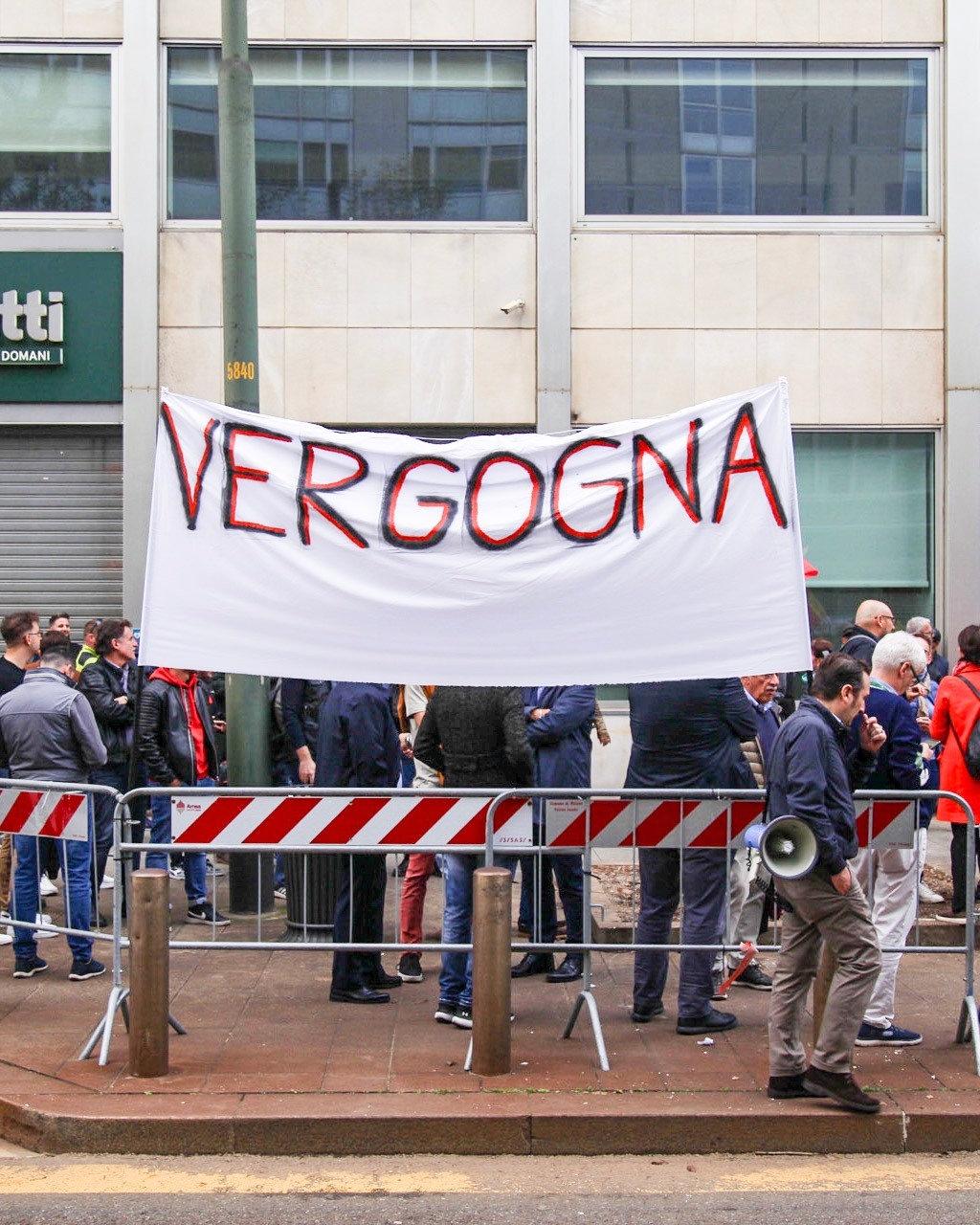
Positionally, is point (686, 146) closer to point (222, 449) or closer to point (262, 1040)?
point (222, 449)

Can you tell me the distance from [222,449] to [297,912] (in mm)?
3280

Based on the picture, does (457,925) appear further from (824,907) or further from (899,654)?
(899,654)

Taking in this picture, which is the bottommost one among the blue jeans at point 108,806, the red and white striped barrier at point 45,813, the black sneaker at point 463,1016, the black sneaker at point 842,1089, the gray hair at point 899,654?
the black sneaker at point 463,1016

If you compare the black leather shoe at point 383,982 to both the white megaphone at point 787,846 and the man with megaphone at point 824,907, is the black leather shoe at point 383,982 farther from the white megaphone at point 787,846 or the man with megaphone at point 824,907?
the white megaphone at point 787,846

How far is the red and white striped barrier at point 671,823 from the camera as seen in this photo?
6.69 m

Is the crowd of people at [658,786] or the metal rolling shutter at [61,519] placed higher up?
the metal rolling shutter at [61,519]

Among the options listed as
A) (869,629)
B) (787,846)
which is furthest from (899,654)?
(869,629)

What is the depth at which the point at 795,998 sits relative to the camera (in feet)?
19.8

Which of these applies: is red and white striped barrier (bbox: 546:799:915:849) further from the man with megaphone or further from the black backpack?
the black backpack

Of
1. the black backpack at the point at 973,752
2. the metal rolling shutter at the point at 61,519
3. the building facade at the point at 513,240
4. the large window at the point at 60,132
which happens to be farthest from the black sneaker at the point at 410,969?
the large window at the point at 60,132

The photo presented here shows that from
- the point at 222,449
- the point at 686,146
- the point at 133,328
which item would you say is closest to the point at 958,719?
the point at 222,449

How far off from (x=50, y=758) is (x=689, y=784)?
145 inches

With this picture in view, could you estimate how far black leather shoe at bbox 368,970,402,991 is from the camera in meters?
7.75

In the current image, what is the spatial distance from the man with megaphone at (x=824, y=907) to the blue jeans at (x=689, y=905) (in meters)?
0.82
